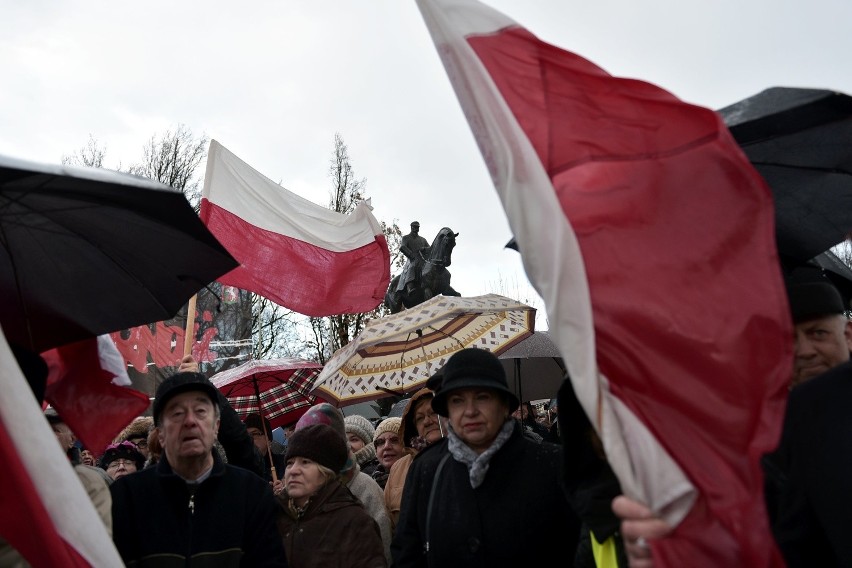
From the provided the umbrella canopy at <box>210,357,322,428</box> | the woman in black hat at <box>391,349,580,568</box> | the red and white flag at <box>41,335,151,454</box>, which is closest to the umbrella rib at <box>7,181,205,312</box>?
the red and white flag at <box>41,335,151,454</box>

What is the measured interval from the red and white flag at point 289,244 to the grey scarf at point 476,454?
1.92 meters

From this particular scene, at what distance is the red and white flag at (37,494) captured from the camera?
1905mm

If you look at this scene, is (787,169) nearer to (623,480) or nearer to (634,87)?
(634,87)

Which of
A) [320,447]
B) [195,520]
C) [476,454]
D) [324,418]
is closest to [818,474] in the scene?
[476,454]

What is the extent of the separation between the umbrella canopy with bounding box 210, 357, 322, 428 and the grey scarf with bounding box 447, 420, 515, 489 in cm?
319

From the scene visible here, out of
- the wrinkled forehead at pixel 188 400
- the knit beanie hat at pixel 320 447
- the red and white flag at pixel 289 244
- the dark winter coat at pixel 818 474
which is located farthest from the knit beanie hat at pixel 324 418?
the dark winter coat at pixel 818 474

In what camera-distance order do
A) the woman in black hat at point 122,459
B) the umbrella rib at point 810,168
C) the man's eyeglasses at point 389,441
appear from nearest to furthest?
1. the umbrella rib at point 810,168
2. the woman in black hat at point 122,459
3. the man's eyeglasses at point 389,441

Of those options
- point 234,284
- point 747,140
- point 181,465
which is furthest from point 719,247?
point 234,284

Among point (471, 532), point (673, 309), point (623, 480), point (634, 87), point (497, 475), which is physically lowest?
point (471, 532)

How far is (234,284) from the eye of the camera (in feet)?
17.2

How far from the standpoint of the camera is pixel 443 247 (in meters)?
19.2

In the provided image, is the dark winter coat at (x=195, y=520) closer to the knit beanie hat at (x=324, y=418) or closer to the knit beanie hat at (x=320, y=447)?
the knit beanie hat at (x=320, y=447)

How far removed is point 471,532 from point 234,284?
2563 mm

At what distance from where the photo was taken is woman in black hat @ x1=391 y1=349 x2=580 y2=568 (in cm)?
339
